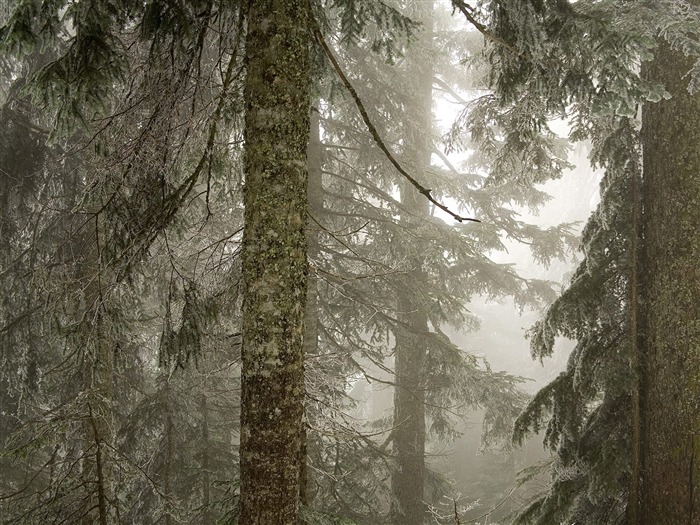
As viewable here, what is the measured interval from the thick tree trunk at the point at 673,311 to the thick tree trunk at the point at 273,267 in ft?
9.29

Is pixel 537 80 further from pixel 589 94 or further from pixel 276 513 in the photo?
pixel 276 513

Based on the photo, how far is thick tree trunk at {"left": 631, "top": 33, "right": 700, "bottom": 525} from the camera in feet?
11.2

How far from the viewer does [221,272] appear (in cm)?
390

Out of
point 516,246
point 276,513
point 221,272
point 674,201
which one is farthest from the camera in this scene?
point 516,246

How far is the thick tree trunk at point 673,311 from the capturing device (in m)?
3.43

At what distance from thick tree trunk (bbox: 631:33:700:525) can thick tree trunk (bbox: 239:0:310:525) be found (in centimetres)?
283

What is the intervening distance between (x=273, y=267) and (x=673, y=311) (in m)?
3.02

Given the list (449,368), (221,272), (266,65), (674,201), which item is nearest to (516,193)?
(449,368)

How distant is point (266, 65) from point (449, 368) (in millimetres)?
7589

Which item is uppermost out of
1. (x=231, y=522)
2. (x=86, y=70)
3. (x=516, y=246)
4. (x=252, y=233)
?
(x=516, y=246)

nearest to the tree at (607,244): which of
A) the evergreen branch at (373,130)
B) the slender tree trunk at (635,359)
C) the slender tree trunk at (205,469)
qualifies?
the slender tree trunk at (635,359)

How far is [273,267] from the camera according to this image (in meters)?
2.37

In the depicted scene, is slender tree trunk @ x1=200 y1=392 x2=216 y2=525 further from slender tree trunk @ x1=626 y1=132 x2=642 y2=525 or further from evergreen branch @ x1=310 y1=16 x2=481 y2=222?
evergreen branch @ x1=310 y1=16 x2=481 y2=222

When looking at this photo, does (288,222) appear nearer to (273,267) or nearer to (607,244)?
(273,267)
